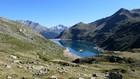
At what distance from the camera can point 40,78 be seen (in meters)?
31.8

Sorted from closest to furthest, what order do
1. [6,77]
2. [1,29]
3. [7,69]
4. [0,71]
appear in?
[6,77], [0,71], [7,69], [1,29]

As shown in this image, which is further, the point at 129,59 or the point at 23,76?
the point at 129,59

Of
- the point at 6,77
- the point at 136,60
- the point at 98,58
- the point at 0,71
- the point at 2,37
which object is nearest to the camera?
the point at 6,77

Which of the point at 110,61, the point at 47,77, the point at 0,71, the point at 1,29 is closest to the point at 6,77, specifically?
the point at 0,71

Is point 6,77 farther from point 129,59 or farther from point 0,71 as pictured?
point 129,59

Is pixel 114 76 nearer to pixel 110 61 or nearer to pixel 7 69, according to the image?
pixel 7 69

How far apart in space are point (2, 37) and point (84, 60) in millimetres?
50918

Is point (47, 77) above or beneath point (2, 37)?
beneath

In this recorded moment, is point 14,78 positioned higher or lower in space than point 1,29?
lower

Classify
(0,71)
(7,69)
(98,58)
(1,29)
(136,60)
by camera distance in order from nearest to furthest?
(0,71) < (7,69) < (136,60) < (98,58) < (1,29)

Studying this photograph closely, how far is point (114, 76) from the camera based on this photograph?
3381 centimetres

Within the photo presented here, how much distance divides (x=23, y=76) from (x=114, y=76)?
1209 cm

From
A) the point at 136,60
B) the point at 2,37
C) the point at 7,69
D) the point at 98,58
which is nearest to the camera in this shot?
the point at 7,69

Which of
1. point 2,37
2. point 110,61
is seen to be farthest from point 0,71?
point 2,37
